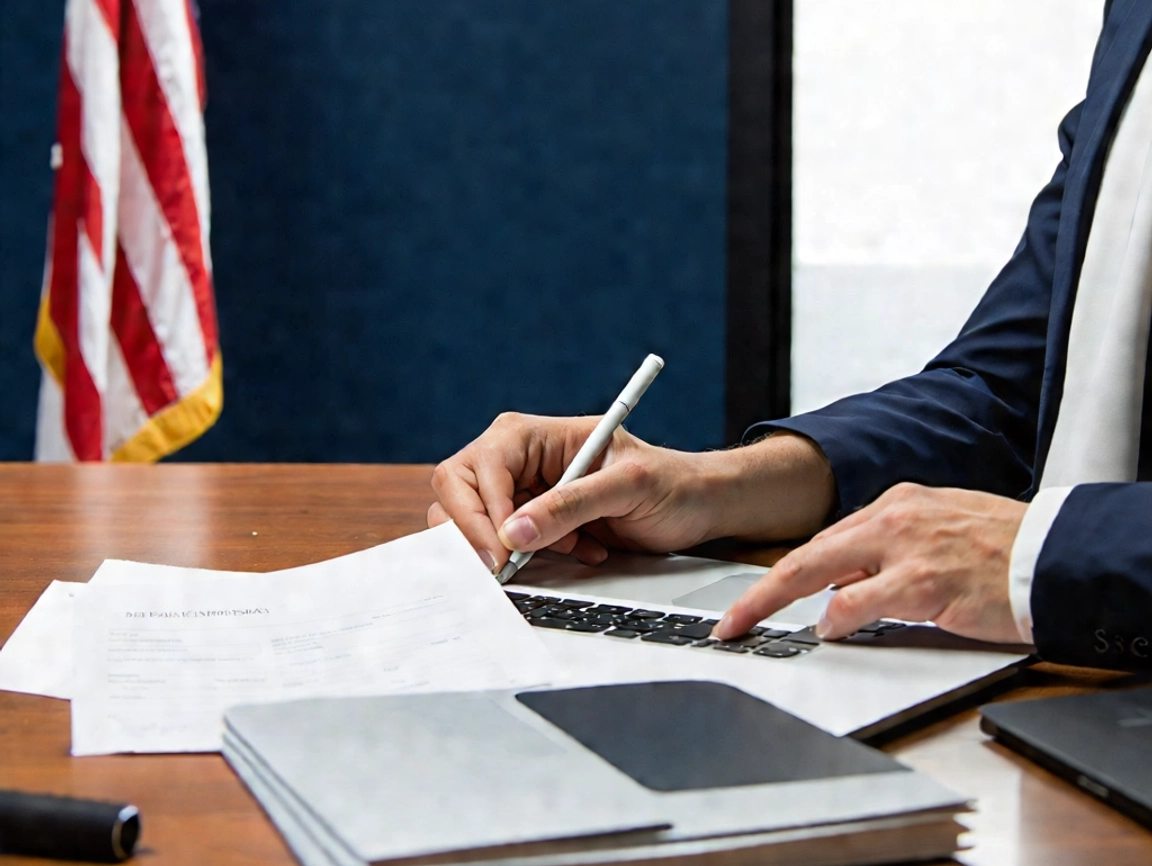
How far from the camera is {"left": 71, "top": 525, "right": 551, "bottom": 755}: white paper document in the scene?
0.48m

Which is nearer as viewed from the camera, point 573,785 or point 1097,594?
point 573,785

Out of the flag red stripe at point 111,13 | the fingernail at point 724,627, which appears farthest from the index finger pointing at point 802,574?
the flag red stripe at point 111,13

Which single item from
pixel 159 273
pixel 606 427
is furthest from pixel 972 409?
pixel 159 273

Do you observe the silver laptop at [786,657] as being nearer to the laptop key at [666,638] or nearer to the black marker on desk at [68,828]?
the laptop key at [666,638]

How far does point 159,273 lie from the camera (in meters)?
2.22

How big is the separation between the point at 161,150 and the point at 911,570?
193 cm

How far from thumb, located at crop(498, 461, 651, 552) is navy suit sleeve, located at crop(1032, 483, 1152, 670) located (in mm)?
274

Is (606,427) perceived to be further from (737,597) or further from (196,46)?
(196,46)

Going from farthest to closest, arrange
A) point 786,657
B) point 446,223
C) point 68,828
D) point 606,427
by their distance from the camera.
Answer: point 446,223
point 606,427
point 786,657
point 68,828

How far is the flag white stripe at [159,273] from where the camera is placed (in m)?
2.21

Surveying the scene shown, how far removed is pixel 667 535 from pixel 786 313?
1873 mm

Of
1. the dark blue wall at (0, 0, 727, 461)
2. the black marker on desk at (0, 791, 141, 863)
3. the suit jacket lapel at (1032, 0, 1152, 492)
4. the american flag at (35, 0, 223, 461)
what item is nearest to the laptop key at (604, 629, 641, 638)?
the black marker on desk at (0, 791, 141, 863)

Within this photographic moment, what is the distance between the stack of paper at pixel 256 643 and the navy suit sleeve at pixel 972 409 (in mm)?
346

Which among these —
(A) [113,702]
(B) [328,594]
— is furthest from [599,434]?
(A) [113,702]
